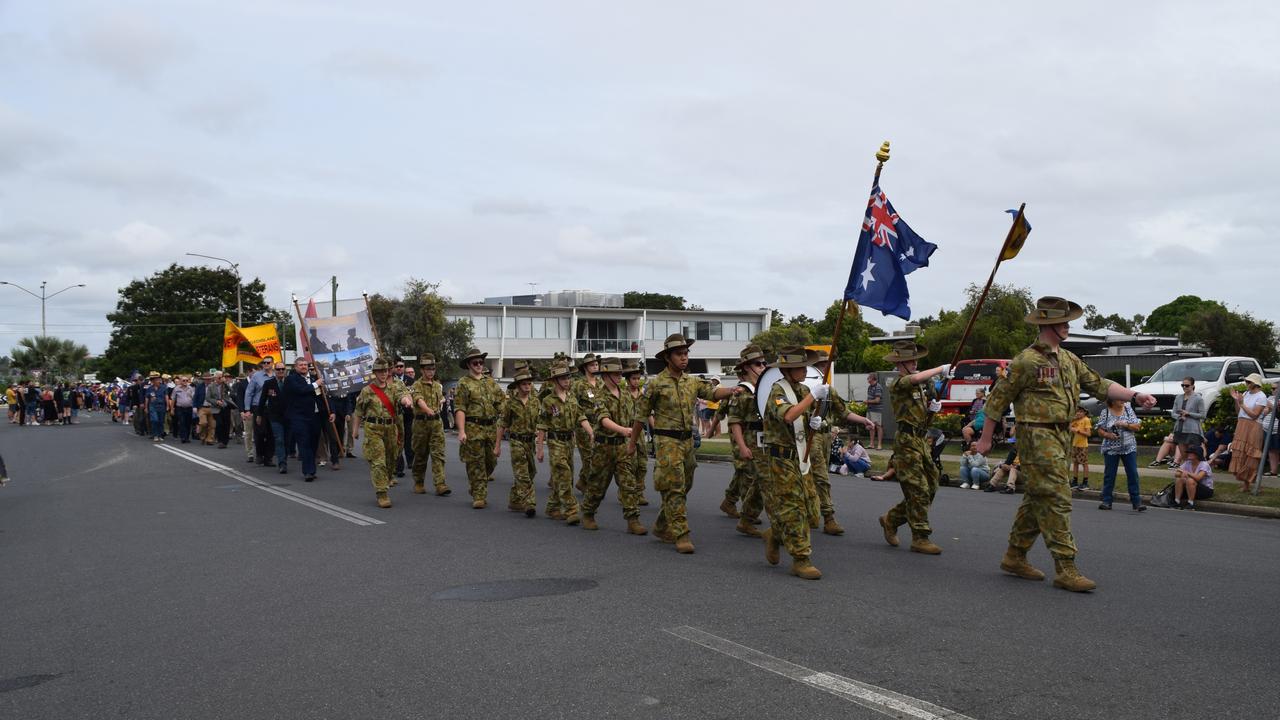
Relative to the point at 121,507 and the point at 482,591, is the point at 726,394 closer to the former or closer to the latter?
the point at 482,591

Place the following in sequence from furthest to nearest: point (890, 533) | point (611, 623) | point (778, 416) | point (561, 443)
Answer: point (561, 443), point (890, 533), point (778, 416), point (611, 623)

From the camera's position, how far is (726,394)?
28.5 ft

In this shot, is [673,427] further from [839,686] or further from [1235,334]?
[1235,334]

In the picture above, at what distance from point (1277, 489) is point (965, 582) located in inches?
333

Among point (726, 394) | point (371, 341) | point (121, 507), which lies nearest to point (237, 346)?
point (371, 341)

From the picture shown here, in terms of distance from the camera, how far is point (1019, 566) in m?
7.47

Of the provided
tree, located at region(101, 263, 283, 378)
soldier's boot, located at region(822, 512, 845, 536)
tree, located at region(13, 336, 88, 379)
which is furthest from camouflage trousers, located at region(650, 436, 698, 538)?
tree, located at region(13, 336, 88, 379)

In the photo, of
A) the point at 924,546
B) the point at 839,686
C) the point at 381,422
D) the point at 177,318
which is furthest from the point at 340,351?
the point at 177,318

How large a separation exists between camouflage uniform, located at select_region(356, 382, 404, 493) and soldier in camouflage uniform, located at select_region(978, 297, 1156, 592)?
7919mm

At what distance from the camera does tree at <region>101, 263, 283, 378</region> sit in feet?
225

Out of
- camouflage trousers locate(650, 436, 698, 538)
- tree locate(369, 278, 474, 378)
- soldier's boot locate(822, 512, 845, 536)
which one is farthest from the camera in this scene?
tree locate(369, 278, 474, 378)

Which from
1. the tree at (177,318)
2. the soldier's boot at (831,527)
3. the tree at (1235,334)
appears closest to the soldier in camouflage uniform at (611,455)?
the soldier's boot at (831,527)

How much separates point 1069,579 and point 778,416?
2.41m

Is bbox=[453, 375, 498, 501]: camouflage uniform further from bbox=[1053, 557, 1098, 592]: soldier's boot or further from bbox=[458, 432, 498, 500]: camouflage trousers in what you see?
bbox=[1053, 557, 1098, 592]: soldier's boot
